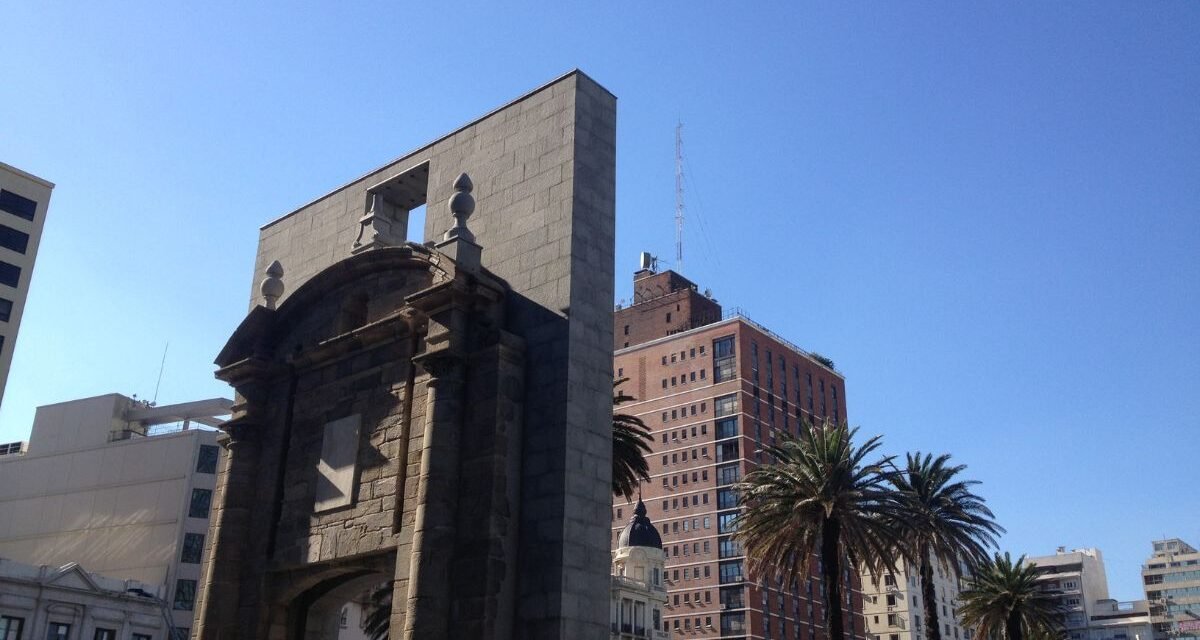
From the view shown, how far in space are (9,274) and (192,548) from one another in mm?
20058

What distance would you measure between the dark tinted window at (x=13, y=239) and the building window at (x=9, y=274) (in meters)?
1.25

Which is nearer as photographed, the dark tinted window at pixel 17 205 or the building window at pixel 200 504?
the building window at pixel 200 504

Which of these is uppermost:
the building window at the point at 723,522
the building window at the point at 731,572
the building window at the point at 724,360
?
the building window at the point at 724,360

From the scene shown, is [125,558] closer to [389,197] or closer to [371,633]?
[371,633]

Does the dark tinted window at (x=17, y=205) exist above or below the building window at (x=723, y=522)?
above

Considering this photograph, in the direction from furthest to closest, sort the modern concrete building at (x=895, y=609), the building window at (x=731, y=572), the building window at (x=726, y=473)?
the modern concrete building at (x=895, y=609)
the building window at (x=726, y=473)
the building window at (x=731, y=572)

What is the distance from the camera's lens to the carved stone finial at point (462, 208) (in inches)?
804

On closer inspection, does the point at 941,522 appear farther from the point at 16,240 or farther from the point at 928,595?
the point at 16,240

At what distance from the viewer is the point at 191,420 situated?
2940 inches

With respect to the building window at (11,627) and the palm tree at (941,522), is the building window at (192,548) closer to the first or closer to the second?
the building window at (11,627)

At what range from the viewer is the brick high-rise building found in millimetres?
118562

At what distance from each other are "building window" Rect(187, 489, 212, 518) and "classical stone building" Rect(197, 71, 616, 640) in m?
47.4

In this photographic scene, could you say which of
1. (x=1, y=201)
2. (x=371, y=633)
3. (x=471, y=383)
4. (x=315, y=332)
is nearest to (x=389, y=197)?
(x=315, y=332)

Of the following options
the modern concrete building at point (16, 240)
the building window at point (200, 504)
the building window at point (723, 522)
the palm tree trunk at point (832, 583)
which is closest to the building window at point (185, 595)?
the building window at point (200, 504)
